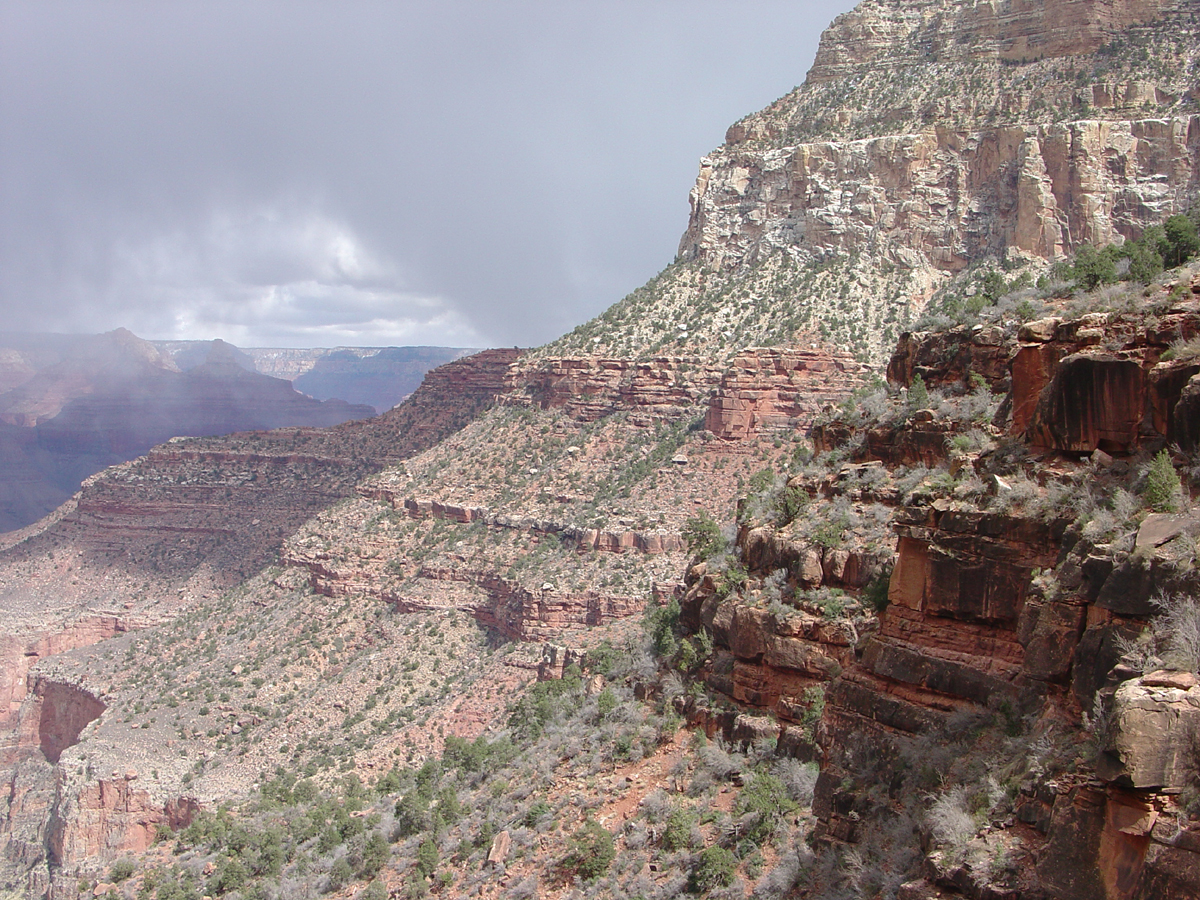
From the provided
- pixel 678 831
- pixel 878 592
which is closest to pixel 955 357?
pixel 878 592

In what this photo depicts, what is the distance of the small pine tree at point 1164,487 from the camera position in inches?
482

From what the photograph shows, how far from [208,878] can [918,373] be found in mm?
30602

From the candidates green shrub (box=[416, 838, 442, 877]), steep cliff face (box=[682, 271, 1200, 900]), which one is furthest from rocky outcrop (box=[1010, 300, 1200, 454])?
green shrub (box=[416, 838, 442, 877])

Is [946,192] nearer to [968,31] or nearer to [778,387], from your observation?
[968,31]

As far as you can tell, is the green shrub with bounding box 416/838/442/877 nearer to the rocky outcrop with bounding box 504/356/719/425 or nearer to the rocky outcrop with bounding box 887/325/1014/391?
the rocky outcrop with bounding box 887/325/1014/391

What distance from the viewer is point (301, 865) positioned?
118 feet

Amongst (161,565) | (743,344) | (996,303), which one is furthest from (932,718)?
(161,565)

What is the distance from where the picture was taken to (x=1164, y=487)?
40.5ft

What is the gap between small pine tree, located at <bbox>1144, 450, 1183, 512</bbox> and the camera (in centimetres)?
1225

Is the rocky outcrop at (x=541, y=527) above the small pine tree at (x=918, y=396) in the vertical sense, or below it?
below

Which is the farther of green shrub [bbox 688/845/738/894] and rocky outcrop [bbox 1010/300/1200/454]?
green shrub [bbox 688/845/738/894]

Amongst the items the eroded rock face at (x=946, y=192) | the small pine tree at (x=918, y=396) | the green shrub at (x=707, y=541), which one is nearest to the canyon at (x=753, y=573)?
the small pine tree at (x=918, y=396)

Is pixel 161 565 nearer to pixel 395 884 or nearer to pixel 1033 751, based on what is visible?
pixel 395 884

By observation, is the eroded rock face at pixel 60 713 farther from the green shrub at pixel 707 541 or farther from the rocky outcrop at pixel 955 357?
the rocky outcrop at pixel 955 357
